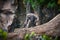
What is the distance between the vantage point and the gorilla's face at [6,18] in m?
5.13

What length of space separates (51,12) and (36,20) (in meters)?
0.57

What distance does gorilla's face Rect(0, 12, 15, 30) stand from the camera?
5.13 meters

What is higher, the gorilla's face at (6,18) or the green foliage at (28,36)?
the green foliage at (28,36)

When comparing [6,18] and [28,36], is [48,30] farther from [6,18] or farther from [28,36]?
[6,18]

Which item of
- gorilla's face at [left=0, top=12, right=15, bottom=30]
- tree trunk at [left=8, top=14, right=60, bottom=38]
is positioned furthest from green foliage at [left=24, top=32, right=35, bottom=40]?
gorilla's face at [left=0, top=12, right=15, bottom=30]

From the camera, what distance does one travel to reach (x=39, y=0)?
11.1ft

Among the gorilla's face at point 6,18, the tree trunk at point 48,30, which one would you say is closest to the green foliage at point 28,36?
the tree trunk at point 48,30

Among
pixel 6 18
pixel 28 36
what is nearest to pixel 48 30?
pixel 28 36

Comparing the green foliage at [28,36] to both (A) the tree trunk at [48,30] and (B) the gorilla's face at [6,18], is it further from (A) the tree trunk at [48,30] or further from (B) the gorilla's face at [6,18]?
(B) the gorilla's face at [6,18]

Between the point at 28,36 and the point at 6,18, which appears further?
the point at 6,18

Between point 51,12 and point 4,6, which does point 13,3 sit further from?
point 51,12

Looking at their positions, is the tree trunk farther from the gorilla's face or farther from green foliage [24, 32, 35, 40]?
the gorilla's face

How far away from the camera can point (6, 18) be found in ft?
17.4

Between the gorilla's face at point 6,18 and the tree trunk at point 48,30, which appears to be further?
the gorilla's face at point 6,18
